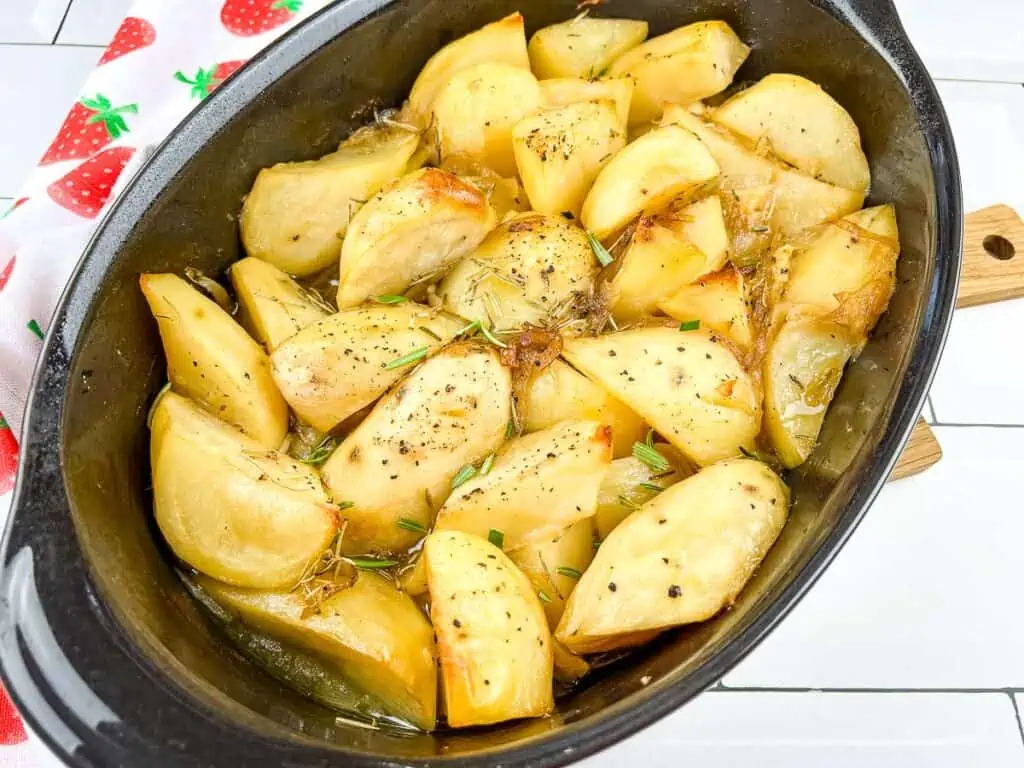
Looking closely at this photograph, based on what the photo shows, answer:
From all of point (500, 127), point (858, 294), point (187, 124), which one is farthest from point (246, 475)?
point (858, 294)

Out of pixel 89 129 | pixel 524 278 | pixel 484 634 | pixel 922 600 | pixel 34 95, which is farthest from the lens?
pixel 34 95

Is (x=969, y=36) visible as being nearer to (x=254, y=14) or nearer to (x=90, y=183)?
(x=254, y=14)

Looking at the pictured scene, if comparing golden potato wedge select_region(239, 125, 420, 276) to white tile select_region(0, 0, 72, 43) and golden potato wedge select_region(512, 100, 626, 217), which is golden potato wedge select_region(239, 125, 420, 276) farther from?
white tile select_region(0, 0, 72, 43)

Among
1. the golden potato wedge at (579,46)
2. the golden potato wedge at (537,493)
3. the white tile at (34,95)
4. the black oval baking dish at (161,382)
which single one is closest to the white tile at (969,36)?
the black oval baking dish at (161,382)

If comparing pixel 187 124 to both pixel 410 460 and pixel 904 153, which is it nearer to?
pixel 410 460

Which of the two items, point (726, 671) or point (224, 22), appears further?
point (224, 22)

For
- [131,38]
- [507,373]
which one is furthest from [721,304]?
[131,38]

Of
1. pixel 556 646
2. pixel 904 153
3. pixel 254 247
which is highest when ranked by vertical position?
pixel 254 247
